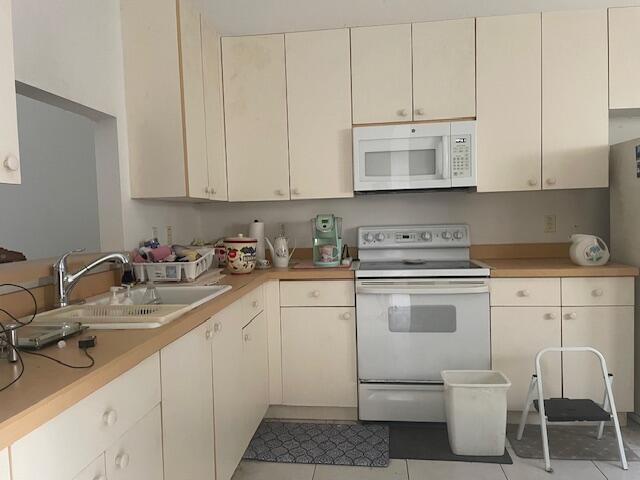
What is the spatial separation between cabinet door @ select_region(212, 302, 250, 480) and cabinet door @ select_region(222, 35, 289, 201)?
39.8 inches

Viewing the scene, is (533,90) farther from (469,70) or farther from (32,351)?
(32,351)

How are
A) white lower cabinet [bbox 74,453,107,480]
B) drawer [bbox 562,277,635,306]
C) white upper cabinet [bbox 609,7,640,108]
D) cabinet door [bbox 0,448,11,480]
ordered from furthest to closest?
1. white upper cabinet [bbox 609,7,640,108]
2. drawer [bbox 562,277,635,306]
3. white lower cabinet [bbox 74,453,107,480]
4. cabinet door [bbox 0,448,11,480]

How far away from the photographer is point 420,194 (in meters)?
3.10

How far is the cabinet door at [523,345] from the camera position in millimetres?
2502

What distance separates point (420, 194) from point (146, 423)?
2.27 m

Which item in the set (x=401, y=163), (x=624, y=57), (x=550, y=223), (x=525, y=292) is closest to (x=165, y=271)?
(x=401, y=163)

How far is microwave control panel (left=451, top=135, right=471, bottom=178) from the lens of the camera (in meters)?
2.69

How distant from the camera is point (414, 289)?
253 centimetres

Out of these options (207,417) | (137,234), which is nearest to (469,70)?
(137,234)

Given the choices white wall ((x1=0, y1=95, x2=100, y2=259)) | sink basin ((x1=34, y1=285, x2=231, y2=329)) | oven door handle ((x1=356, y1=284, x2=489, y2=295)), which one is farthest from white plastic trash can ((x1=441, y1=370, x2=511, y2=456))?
white wall ((x1=0, y1=95, x2=100, y2=259))

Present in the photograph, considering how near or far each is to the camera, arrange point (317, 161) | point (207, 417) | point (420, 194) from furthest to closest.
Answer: point (420, 194) < point (317, 161) < point (207, 417)

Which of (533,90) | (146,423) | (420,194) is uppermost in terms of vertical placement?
(533,90)

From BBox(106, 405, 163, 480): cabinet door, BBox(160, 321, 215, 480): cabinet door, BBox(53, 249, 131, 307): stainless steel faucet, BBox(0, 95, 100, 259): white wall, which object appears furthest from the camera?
BBox(0, 95, 100, 259): white wall

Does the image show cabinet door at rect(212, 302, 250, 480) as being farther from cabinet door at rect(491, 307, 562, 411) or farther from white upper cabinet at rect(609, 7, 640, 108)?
white upper cabinet at rect(609, 7, 640, 108)
